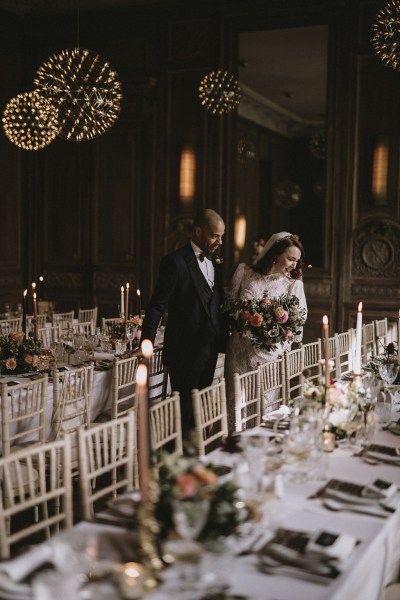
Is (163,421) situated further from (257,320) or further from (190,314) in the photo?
(190,314)

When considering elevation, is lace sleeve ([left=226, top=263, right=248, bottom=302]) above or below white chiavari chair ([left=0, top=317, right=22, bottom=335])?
above

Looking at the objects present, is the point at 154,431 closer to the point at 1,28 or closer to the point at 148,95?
the point at 148,95

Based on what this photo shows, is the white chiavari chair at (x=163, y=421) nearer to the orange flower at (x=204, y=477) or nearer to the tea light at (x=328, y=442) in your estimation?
the tea light at (x=328, y=442)

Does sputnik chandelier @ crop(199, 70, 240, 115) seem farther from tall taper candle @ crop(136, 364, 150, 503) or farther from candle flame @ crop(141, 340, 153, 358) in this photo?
tall taper candle @ crop(136, 364, 150, 503)

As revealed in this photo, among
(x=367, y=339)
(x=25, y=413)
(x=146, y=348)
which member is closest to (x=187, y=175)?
(x=367, y=339)

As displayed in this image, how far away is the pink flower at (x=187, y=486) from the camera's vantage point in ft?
6.14

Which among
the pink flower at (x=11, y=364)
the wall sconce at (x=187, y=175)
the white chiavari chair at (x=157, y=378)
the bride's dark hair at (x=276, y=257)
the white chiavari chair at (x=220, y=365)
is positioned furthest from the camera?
the wall sconce at (x=187, y=175)

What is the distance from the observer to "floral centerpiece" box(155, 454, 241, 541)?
1.91 m

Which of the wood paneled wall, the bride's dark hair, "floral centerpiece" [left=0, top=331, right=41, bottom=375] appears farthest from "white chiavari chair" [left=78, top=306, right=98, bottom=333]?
the bride's dark hair

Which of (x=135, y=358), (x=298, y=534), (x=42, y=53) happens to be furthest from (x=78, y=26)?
(x=298, y=534)

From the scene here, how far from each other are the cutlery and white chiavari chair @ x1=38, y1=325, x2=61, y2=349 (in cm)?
453

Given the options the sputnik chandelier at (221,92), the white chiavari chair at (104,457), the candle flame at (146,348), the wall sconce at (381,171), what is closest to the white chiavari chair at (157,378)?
the white chiavari chair at (104,457)

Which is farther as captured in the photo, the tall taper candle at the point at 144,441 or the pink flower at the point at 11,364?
the pink flower at the point at 11,364

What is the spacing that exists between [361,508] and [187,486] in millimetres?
933
